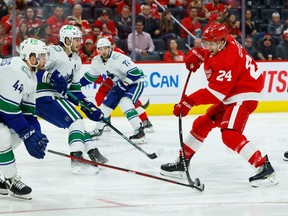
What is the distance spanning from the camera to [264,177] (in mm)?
5504

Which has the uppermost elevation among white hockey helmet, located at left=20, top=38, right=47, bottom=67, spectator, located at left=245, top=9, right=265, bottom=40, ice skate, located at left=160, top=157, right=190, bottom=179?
white hockey helmet, located at left=20, top=38, right=47, bottom=67

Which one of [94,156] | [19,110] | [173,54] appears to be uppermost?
[19,110]

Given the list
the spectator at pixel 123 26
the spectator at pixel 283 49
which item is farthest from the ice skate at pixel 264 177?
the spectator at pixel 283 49

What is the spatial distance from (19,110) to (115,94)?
3.22m

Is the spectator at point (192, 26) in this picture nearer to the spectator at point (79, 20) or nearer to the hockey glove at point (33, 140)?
the spectator at point (79, 20)

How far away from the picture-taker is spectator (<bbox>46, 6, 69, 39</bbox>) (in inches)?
388

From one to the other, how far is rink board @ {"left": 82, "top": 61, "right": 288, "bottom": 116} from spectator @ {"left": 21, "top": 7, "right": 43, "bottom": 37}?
2.31ft

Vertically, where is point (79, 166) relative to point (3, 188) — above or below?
below

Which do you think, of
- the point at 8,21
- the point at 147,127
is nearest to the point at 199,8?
the point at 8,21

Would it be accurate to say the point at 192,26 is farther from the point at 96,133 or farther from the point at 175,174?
the point at 175,174

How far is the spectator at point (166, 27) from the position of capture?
418 inches

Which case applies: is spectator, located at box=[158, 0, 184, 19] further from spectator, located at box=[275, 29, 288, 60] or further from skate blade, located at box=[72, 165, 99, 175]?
skate blade, located at box=[72, 165, 99, 175]

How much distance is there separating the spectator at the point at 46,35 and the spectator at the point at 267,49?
2.71 metres

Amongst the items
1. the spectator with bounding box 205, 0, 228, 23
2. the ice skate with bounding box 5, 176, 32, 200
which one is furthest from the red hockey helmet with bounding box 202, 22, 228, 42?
the spectator with bounding box 205, 0, 228, 23
